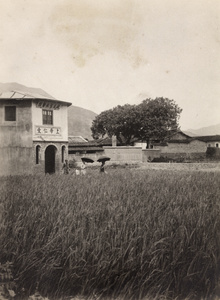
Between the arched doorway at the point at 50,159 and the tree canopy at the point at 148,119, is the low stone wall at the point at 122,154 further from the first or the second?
the tree canopy at the point at 148,119

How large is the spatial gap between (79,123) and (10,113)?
361 feet

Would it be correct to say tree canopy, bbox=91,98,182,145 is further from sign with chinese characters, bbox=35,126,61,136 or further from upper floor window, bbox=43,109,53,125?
upper floor window, bbox=43,109,53,125

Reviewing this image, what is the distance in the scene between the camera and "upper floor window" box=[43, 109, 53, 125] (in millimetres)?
16078

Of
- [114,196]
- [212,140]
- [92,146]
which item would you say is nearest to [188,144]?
[212,140]

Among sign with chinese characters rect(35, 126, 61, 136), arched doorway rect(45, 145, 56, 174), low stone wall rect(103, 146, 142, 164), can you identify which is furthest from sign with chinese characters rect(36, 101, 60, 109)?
low stone wall rect(103, 146, 142, 164)

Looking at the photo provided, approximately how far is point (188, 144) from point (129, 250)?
109ft

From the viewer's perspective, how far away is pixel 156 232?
3.38 m

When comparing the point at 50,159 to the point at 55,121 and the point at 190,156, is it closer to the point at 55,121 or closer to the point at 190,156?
the point at 55,121

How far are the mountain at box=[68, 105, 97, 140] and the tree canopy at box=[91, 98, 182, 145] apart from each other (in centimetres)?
7164

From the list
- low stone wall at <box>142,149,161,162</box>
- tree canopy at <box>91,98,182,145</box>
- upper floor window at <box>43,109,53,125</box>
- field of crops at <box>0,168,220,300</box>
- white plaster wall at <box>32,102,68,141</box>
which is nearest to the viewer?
field of crops at <box>0,168,220,300</box>

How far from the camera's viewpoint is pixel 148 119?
31.7 metres

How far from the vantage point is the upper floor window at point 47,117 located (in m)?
16.1

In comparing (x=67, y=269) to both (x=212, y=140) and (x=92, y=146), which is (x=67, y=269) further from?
(x=212, y=140)

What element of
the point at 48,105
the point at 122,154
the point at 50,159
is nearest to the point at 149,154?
the point at 122,154
